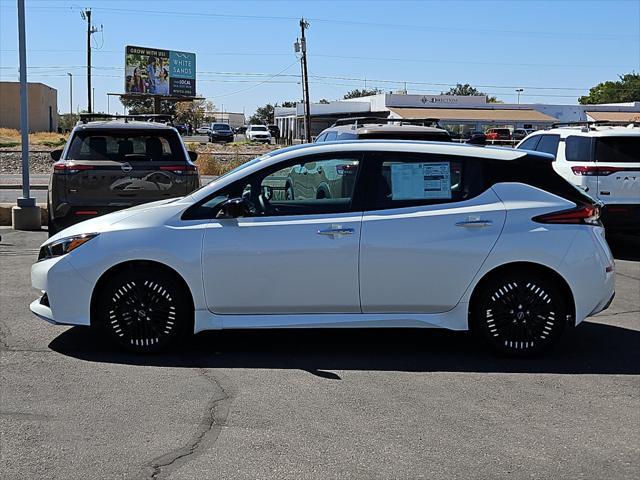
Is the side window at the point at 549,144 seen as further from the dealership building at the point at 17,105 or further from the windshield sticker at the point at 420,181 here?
the dealership building at the point at 17,105

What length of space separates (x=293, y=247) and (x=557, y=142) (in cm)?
725

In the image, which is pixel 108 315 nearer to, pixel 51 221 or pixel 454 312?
pixel 454 312

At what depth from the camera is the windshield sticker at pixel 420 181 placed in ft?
21.6

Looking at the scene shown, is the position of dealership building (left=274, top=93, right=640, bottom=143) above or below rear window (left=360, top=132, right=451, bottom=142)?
above

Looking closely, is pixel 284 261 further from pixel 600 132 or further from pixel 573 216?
pixel 600 132

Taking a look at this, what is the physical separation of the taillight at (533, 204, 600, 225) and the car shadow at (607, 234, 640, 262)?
234 inches

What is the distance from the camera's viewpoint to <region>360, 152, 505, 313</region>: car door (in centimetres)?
643

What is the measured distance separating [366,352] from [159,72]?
67333 mm

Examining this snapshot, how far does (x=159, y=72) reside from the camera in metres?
70.8

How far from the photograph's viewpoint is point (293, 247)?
A: 21.0 feet

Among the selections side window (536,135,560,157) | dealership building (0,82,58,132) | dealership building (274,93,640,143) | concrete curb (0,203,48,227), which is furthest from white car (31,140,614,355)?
dealership building (0,82,58,132)

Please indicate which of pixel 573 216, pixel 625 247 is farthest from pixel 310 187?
pixel 625 247

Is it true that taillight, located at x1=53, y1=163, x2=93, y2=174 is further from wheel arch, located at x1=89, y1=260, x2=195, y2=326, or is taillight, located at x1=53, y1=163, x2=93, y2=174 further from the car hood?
wheel arch, located at x1=89, y1=260, x2=195, y2=326

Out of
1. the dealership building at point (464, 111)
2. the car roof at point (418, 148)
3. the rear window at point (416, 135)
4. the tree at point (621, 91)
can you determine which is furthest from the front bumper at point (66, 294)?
the tree at point (621, 91)
